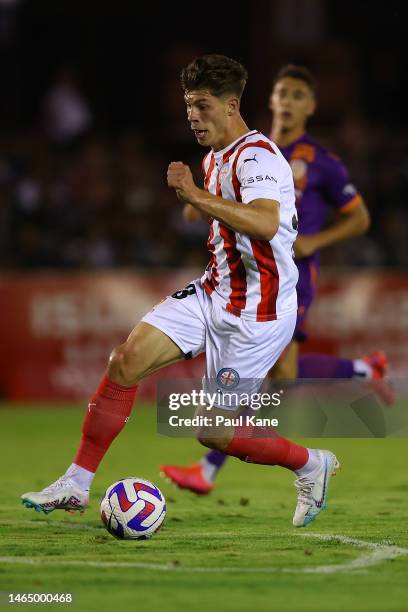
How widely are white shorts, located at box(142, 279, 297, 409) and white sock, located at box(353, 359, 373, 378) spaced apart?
266cm

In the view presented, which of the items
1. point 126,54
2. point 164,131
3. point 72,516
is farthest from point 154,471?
point 126,54

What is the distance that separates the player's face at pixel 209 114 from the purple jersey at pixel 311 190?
184 centimetres

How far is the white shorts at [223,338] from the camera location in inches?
235

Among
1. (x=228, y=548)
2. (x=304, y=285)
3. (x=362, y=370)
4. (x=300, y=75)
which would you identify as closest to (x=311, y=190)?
(x=304, y=285)

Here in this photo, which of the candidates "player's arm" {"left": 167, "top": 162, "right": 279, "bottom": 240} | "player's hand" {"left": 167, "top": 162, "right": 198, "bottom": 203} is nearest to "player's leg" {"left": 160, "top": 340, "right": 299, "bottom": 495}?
"player's arm" {"left": 167, "top": 162, "right": 279, "bottom": 240}

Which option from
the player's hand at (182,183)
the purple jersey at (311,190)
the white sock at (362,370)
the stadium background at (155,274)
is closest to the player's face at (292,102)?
the purple jersey at (311,190)

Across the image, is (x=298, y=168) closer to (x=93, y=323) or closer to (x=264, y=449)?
(x=264, y=449)

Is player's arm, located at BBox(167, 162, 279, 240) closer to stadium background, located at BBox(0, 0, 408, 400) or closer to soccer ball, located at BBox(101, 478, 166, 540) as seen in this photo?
soccer ball, located at BBox(101, 478, 166, 540)

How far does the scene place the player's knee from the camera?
5852mm

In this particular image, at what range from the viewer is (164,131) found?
1686 cm

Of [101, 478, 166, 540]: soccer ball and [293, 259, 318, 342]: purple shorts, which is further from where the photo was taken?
[293, 259, 318, 342]: purple shorts

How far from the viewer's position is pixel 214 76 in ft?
19.4

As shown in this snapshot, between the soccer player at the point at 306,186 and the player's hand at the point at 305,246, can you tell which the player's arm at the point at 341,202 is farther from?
the player's hand at the point at 305,246

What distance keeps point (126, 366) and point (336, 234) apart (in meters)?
2.38
